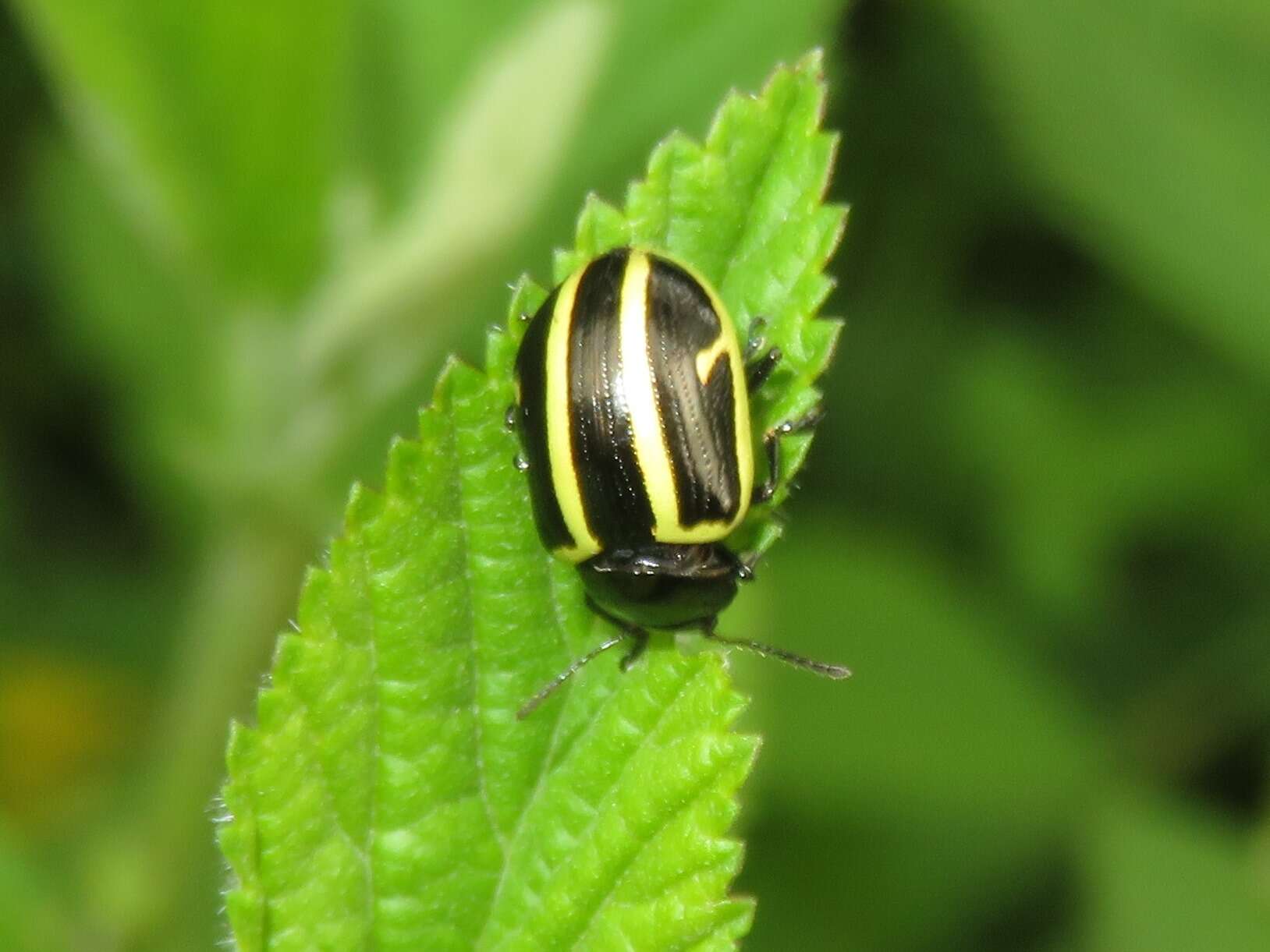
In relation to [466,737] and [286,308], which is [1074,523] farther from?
[466,737]

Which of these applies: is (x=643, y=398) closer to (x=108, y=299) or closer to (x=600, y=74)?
(x=600, y=74)

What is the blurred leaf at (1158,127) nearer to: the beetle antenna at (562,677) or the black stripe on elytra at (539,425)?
the black stripe on elytra at (539,425)

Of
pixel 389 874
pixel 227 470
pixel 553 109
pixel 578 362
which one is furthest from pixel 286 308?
pixel 389 874

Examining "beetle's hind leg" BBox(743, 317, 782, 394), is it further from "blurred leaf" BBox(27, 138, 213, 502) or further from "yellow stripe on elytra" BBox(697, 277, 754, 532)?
"blurred leaf" BBox(27, 138, 213, 502)

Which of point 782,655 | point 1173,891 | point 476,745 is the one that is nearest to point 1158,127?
point 1173,891

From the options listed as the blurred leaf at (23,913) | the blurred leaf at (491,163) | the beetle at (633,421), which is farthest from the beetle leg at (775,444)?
the blurred leaf at (23,913)

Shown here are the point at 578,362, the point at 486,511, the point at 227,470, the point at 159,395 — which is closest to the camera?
the point at 486,511

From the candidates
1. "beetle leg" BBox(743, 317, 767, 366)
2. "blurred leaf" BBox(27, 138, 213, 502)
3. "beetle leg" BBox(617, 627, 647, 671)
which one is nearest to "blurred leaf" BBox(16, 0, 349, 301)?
"beetle leg" BBox(743, 317, 767, 366)
